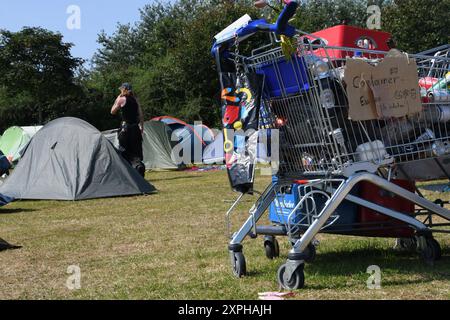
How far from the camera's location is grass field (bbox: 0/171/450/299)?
152 inches

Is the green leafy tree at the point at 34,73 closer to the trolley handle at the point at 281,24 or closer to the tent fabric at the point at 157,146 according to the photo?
the tent fabric at the point at 157,146

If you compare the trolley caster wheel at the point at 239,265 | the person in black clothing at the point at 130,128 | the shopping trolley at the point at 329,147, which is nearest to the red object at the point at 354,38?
the shopping trolley at the point at 329,147

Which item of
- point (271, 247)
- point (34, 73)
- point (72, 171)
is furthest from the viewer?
point (34, 73)

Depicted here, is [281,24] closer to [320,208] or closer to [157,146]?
[320,208]

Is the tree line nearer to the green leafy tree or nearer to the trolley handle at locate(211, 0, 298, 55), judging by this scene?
the green leafy tree

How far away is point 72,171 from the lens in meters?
10.8

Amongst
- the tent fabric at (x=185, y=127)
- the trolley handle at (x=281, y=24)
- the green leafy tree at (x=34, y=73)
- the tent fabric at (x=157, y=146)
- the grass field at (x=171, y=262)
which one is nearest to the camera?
the trolley handle at (x=281, y=24)

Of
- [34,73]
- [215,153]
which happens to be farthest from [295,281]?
[34,73]

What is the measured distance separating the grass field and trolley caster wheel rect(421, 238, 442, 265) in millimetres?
49

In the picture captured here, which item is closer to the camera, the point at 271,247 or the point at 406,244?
the point at 271,247

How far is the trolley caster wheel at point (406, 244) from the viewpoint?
4970 mm

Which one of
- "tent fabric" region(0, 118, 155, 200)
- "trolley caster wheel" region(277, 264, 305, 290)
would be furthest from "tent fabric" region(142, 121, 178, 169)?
"trolley caster wheel" region(277, 264, 305, 290)

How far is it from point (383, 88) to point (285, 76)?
0.66m

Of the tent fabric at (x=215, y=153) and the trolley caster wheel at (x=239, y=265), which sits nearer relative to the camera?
the trolley caster wheel at (x=239, y=265)
